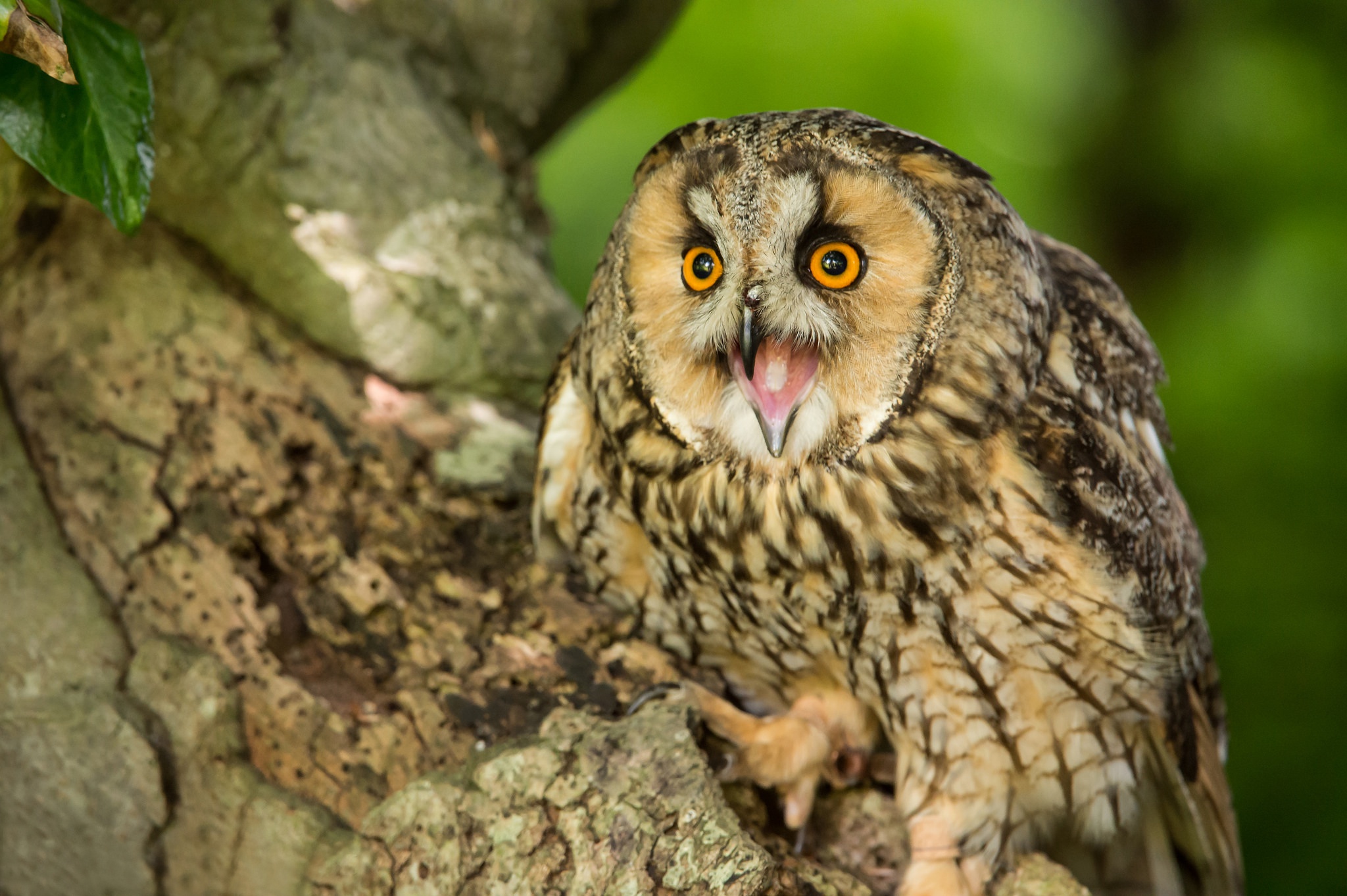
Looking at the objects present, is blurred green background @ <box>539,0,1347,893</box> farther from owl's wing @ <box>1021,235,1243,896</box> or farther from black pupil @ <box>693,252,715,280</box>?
black pupil @ <box>693,252,715,280</box>

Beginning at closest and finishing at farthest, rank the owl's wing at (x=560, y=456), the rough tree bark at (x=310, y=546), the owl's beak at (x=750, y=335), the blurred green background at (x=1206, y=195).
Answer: the owl's beak at (x=750, y=335)
the rough tree bark at (x=310, y=546)
the owl's wing at (x=560, y=456)
the blurred green background at (x=1206, y=195)

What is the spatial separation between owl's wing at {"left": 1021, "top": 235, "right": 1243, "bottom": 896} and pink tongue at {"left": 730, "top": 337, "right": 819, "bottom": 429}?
0.32 meters

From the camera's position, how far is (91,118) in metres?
1.29

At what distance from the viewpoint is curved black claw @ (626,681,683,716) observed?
1.55 metres

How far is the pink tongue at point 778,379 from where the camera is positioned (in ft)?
4.34

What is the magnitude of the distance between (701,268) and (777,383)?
174 millimetres

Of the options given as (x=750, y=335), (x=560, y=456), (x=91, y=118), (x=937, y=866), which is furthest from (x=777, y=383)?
(x=91, y=118)

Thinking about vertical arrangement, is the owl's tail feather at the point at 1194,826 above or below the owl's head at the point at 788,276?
below

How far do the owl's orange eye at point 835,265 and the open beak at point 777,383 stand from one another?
9cm

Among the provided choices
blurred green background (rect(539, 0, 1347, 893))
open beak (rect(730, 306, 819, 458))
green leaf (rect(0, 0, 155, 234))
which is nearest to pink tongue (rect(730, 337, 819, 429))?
open beak (rect(730, 306, 819, 458))

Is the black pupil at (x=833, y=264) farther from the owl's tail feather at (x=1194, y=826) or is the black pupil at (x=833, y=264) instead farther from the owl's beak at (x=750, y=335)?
the owl's tail feather at (x=1194, y=826)

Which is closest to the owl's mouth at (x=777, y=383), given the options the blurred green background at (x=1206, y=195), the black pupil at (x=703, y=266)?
the black pupil at (x=703, y=266)

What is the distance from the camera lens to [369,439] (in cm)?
184

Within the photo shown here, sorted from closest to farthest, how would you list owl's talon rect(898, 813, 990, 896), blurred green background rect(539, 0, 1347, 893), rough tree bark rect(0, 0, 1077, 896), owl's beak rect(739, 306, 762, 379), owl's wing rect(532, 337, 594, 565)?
owl's beak rect(739, 306, 762, 379), rough tree bark rect(0, 0, 1077, 896), owl's talon rect(898, 813, 990, 896), owl's wing rect(532, 337, 594, 565), blurred green background rect(539, 0, 1347, 893)
